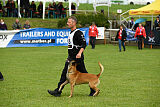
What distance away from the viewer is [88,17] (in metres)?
34.4

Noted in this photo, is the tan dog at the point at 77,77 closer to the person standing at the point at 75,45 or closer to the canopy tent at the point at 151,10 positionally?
the person standing at the point at 75,45

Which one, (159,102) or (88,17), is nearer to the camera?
(159,102)

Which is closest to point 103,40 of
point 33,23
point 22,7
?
point 33,23

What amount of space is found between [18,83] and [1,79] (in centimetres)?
74

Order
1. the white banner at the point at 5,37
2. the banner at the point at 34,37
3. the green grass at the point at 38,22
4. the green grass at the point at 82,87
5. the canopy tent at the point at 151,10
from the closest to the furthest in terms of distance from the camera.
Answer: the green grass at the point at 82,87, the white banner at the point at 5,37, the banner at the point at 34,37, the canopy tent at the point at 151,10, the green grass at the point at 38,22

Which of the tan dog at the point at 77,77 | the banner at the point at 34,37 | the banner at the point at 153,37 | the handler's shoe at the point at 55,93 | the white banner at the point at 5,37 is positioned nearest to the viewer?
the tan dog at the point at 77,77

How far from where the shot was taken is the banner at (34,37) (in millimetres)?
26875

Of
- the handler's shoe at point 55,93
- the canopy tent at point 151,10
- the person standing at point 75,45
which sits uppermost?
the canopy tent at point 151,10

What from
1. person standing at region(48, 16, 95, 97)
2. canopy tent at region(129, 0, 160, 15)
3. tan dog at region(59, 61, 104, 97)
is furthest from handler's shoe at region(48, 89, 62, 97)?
canopy tent at region(129, 0, 160, 15)

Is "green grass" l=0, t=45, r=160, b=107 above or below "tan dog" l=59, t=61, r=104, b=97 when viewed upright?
below

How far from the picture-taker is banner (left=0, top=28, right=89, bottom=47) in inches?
1058

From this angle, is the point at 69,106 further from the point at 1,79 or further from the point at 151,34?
the point at 151,34

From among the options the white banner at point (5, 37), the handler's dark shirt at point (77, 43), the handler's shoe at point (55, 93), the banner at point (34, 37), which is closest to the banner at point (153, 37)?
the banner at point (34, 37)

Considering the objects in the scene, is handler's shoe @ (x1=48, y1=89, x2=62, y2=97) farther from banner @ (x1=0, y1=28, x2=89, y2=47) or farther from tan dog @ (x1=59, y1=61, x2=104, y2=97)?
banner @ (x1=0, y1=28, x2=89, y2=47)
